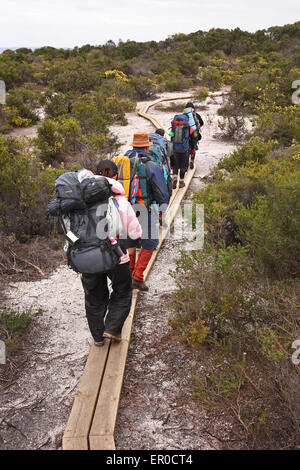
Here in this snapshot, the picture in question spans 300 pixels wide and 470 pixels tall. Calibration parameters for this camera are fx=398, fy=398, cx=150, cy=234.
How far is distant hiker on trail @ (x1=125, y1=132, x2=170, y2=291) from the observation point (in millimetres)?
4387

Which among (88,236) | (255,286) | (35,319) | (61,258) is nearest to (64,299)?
(35,319)

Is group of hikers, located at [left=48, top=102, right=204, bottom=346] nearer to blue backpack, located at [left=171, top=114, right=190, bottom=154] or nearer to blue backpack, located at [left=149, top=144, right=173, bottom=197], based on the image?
blue backpack, located at [left=149, top=144, right=173, bottom=197]

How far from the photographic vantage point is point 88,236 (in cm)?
312

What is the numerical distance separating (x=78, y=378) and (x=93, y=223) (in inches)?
54.8

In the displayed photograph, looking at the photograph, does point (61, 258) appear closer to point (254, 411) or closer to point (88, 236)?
point (88, 236)

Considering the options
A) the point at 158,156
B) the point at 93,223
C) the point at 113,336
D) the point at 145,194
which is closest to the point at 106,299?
the point at 113,336

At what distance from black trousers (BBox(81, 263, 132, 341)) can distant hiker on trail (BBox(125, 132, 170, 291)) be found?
0.89m

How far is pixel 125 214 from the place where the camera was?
3438 millimetres

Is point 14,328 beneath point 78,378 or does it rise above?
above

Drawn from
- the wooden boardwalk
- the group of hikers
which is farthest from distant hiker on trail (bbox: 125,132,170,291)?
the wooden boardwalk


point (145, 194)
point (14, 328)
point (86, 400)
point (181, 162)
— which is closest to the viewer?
point (86, 400)

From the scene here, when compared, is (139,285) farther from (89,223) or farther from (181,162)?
(181,162)

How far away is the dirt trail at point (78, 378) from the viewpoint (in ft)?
9.46
